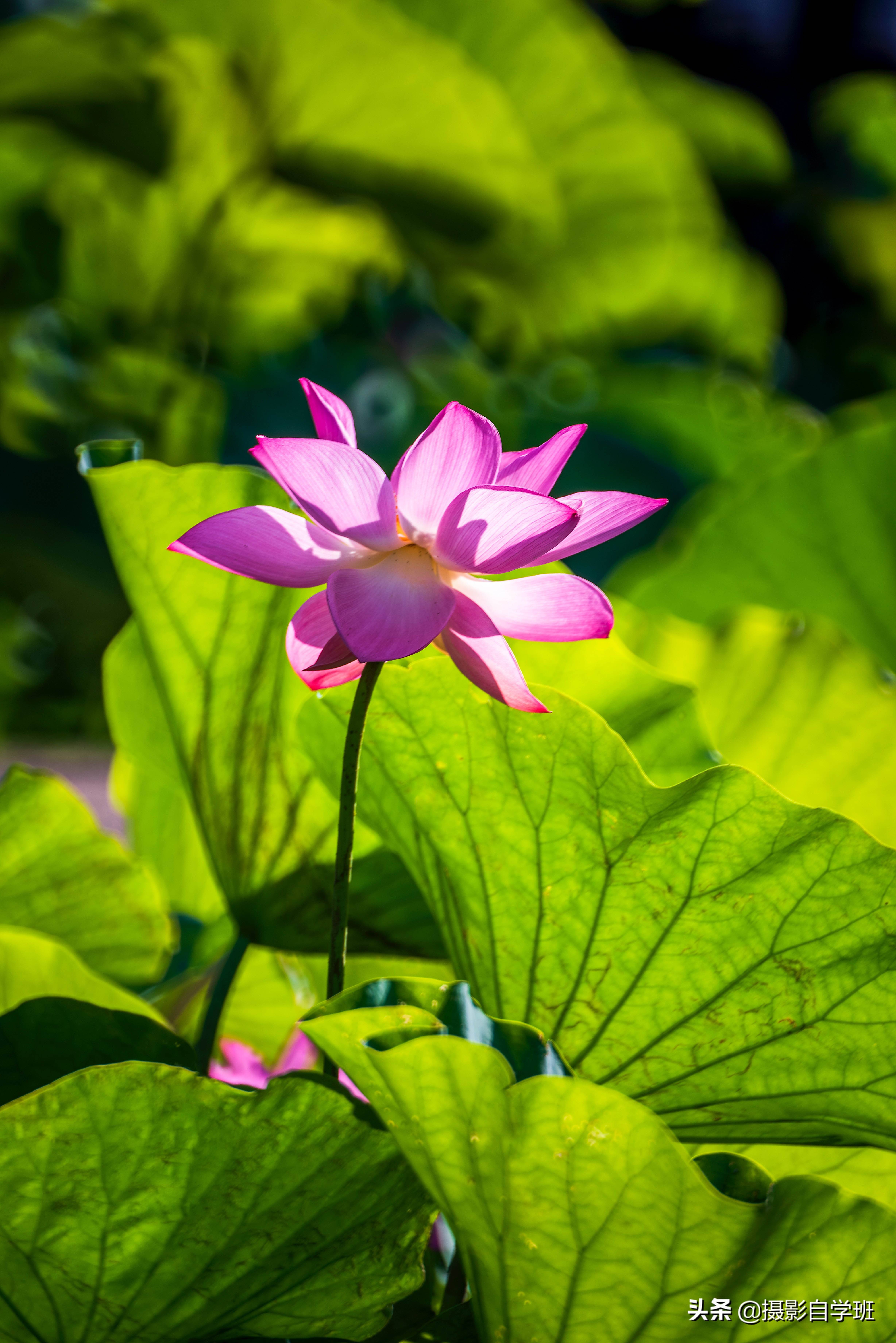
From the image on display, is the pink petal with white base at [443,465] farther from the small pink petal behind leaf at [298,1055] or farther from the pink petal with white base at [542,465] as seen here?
the small pink petal behind leaf at [298,1055]

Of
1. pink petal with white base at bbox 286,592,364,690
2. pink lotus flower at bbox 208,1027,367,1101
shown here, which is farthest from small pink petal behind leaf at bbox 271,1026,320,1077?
pink petal with white base at bbox 286,592,364,690

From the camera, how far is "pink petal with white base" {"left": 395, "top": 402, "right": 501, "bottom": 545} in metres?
0.13

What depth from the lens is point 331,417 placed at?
0.14 m

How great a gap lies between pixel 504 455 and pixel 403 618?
1.3 inches

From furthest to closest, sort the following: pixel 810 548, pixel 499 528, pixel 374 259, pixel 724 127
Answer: pixel 724 127 → pixel 374 259 → pixel 810 548 → pixel 499 528

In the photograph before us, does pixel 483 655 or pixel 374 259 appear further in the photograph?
pixel 374 259

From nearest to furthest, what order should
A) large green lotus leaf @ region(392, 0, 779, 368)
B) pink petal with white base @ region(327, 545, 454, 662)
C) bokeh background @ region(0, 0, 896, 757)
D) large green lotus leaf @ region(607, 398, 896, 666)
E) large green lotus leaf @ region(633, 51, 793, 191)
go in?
pink petal with white base @ region(327, 545, 454, 662) < large green lotus leaf @ region(607, 398, 896, 666) < bokeh background @ region(0, 0, 896, 757) < large green lotus leaf @ region(392, 0, 779, 368) < large green lotus leaf @ region(633, 51, 793, 191)

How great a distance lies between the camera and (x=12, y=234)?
0.98m

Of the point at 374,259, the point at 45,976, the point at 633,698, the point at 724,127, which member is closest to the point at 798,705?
the point at 633,698

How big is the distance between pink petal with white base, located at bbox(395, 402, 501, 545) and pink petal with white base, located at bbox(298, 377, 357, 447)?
0.01m

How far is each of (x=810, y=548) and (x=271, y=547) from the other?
24cm

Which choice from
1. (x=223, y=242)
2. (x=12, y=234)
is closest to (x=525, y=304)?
(x=223, y=242)

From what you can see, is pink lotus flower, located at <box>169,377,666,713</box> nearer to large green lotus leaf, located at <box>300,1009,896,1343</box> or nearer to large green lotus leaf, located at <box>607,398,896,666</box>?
large green lotus leaf, located at <box>300,1009,896,1343</box>

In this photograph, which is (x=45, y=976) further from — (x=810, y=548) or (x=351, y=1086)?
(x=810, y=548)
